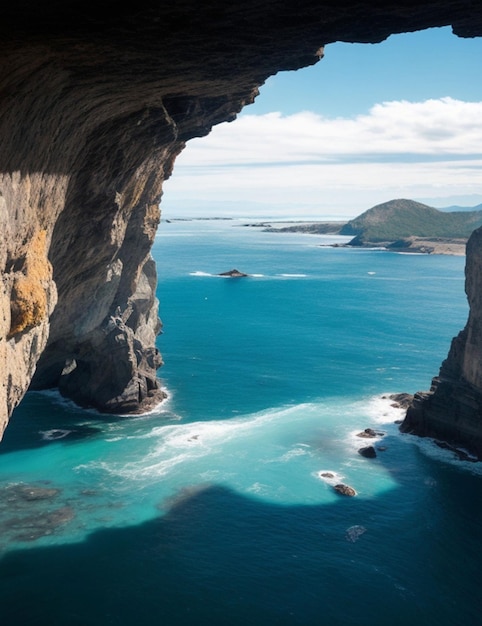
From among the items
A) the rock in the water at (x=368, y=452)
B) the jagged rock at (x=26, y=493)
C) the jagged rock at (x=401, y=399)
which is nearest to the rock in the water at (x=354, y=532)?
the rock in the water at (x=368, y=452)

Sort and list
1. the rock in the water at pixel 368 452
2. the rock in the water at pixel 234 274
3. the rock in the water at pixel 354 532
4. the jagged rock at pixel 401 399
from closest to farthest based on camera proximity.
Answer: the rock in the water at pixel 354 532, the rock in the water at pixel 368 452, the jagged rock at pixel 401 399, the rock in the water at pixel 234 274

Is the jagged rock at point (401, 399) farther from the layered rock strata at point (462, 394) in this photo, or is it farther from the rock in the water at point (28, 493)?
the rock in the water at point (28, 493)

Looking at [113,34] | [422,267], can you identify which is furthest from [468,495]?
[422,267]

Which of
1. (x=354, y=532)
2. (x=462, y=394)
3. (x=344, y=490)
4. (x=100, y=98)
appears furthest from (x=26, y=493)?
(x=462, y=394)

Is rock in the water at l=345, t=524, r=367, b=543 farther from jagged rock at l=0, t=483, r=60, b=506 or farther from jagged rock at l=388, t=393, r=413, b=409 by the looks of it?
jagged rock at l=388, t=393, r=413, b=409

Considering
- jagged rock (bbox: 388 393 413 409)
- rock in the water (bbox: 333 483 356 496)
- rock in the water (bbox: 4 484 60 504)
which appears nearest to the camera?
rock in the water (bbox: 4 484 60 504)

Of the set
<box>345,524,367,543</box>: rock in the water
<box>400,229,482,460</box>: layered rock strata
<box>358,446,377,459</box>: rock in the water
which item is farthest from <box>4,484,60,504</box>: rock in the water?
<box>400,229,482,460</box>: layered rock strata
